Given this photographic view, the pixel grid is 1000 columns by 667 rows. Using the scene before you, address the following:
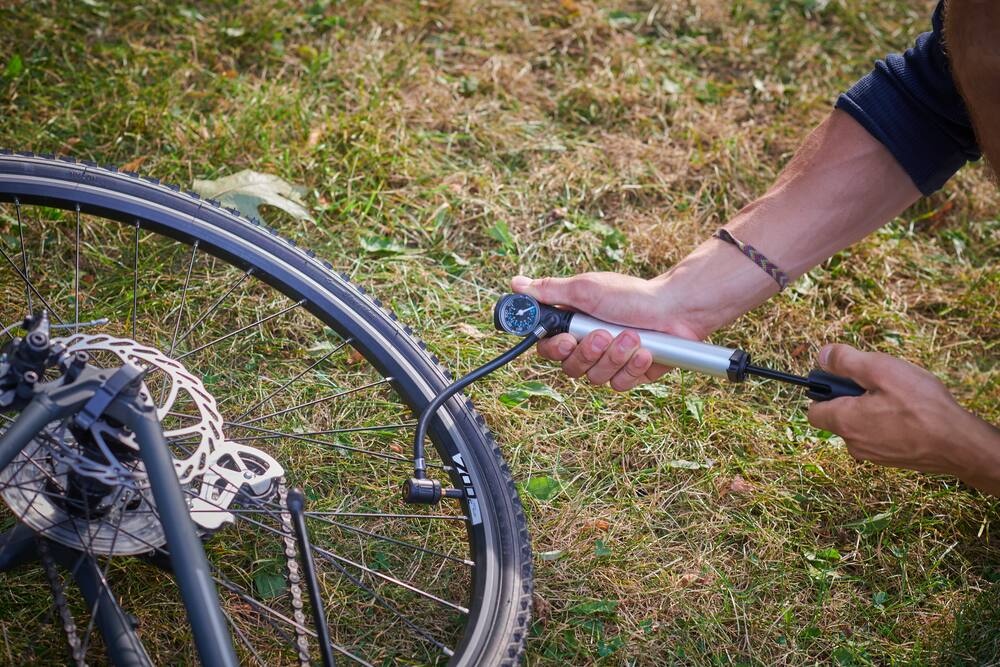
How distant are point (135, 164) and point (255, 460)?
128 centimetres

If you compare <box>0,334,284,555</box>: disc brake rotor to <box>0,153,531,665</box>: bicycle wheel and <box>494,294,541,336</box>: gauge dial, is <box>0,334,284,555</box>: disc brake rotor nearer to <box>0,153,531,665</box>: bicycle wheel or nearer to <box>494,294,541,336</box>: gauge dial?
<box>0,153,531,665</box>: bicycle wheel

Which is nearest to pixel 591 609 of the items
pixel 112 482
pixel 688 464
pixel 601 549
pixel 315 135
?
pixel 601 549

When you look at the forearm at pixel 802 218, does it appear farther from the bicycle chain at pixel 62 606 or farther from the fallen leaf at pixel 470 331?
the bicycle chain at pixel 62 606

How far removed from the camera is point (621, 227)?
8.90 feet

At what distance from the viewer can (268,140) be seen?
105 inches

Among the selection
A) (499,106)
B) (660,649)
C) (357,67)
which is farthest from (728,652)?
(357,67)

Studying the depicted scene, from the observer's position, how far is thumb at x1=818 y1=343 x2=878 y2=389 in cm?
173

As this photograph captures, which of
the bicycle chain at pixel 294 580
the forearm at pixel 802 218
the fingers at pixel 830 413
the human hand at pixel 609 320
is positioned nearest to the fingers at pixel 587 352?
the human hand at pixel 609 320

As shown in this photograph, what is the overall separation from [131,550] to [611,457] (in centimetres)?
116

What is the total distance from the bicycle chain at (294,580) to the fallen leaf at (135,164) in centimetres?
134

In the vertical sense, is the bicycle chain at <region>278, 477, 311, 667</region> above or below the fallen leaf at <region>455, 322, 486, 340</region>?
below

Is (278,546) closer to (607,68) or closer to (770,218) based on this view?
(770,218)

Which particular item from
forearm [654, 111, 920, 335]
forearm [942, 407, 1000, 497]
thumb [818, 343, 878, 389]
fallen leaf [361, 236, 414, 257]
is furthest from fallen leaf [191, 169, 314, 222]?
forearm [942, 407, 1000, 497]

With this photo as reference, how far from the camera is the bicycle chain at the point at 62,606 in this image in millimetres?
1375
